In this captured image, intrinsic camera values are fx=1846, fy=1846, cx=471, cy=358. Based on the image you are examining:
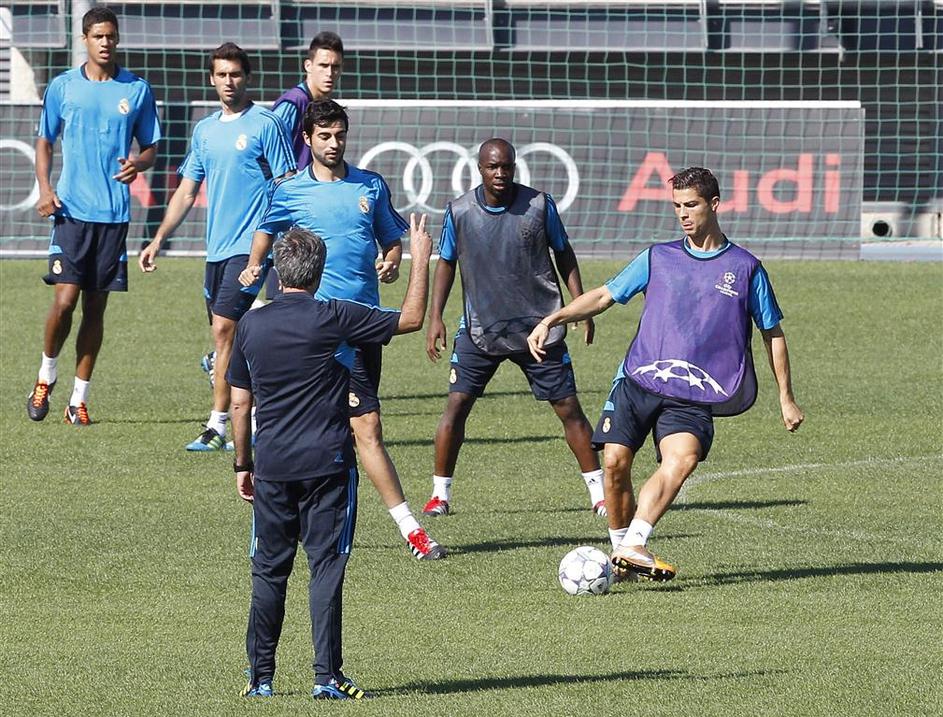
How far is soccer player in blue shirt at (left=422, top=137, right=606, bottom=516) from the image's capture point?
383 inches

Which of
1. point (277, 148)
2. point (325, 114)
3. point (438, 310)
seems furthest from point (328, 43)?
point (325, 114)

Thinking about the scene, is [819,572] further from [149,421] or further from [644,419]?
[149,421]

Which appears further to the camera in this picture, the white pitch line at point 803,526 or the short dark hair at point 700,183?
the white pitch line at point 803,526

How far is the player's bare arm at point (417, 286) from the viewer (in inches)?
250

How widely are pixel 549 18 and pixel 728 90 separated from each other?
10.8 feet

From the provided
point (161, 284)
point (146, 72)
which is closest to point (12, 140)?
point (161, 284)

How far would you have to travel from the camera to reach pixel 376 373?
28.9 feet

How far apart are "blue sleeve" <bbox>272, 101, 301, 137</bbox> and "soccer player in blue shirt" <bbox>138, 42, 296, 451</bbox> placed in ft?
0.49

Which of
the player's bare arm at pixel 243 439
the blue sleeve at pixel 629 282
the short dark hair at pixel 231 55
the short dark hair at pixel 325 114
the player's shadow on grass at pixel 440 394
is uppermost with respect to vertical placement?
the short dark hair at pixel 231 55

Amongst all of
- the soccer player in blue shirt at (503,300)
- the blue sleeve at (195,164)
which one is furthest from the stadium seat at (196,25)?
the soccer player in blue shirt at (503,300)

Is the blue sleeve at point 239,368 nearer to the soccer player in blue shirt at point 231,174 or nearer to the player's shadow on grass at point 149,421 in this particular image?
the soccer player in blue shirt at point 231,174

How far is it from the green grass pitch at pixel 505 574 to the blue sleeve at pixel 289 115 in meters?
2.08

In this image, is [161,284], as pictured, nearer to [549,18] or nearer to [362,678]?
[549,18]

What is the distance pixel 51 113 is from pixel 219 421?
2532mm
